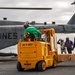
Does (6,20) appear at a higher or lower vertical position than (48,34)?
higher

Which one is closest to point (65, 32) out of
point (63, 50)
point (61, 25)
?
point (61, 25)

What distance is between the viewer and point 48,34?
1462 cm

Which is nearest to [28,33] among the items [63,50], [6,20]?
[63,50]

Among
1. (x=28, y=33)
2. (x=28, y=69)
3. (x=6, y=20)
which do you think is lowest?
(x=28, y=69)

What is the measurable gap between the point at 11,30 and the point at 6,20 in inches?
137

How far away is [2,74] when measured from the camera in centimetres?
1155

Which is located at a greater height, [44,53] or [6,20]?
[6,20]

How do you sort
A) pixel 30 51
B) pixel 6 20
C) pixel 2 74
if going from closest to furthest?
1. pixel 2 74
2. pixel 30 51
3. pixel 6 20

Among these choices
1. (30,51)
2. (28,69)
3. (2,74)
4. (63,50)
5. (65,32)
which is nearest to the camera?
(2,74)

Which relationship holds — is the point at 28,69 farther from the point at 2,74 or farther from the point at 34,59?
the point at 2,74

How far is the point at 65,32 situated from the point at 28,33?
13127 millimetres

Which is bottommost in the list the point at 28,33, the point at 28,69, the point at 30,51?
the point at 28,69

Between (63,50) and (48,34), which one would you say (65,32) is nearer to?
(63,50)

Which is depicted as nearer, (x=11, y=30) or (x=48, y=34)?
(x=48, y=34)
